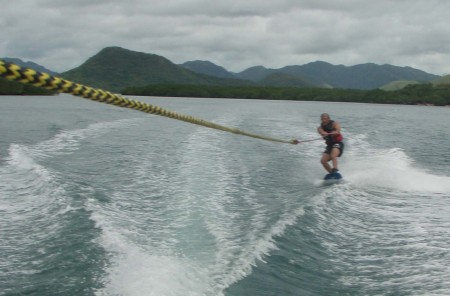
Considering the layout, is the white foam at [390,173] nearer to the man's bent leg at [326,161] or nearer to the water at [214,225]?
the water at [214,225]

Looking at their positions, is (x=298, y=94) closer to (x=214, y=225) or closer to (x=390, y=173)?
(x=390, y=173)

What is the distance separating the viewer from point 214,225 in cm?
795

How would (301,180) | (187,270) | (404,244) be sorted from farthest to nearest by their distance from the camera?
(301,180), (404,244), (187,270)

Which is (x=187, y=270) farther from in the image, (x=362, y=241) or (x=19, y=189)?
(x=19, y=189)

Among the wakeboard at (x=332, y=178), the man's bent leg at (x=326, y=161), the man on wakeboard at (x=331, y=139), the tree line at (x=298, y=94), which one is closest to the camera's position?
the wakeboard at (x=332, y=178)

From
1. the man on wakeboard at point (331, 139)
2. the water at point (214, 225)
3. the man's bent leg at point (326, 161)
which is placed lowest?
the water at point (214, 225)

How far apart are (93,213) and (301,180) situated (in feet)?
19.7

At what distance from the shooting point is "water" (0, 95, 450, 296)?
5766 millimetres

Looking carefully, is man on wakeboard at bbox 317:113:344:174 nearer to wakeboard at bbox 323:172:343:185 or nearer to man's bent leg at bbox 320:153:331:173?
man's bent leg at bbox 320:153:331:173

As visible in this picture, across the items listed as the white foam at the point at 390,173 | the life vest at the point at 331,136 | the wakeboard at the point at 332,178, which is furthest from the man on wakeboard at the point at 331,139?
the white foam at the point at 390,173

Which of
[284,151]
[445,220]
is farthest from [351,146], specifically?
[445,220]

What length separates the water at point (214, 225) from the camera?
227 inches

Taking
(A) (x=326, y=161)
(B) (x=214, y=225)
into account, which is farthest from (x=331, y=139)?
(B) (x=214, y=225)

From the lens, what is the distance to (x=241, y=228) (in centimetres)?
786
